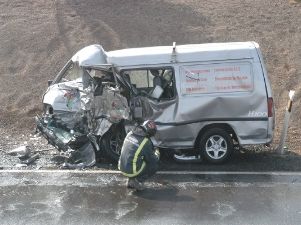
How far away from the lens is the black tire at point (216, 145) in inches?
433

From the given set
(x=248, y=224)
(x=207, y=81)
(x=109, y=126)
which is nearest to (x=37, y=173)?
(x=109, y=126)

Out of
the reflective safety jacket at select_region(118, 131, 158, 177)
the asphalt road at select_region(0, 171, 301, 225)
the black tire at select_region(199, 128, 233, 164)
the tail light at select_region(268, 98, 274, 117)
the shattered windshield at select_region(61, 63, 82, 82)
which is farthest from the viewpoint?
the shattered windshield at select_region(61, 63, 82, 82)

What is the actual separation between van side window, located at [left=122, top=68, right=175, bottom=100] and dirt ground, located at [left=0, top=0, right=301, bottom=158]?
410 cm

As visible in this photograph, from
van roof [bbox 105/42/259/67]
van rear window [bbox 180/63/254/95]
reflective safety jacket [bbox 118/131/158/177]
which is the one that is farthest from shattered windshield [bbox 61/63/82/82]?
reflective safety jacket [bbox 118/131/158/177]

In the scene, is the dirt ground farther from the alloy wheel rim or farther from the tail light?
the alloy wheel rim

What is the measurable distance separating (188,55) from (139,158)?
2559 mm

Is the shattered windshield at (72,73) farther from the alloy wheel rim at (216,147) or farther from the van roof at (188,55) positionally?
the alloy wheel rim at (216,147)

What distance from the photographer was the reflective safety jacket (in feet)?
30.8

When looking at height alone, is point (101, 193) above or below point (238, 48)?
below

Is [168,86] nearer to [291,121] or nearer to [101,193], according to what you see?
[101,193]

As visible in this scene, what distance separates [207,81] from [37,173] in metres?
3.64

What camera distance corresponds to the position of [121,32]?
17797 millimetres

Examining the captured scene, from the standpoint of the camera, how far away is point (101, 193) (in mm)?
9422

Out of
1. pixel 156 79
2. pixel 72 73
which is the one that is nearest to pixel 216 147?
pixel 156 79
